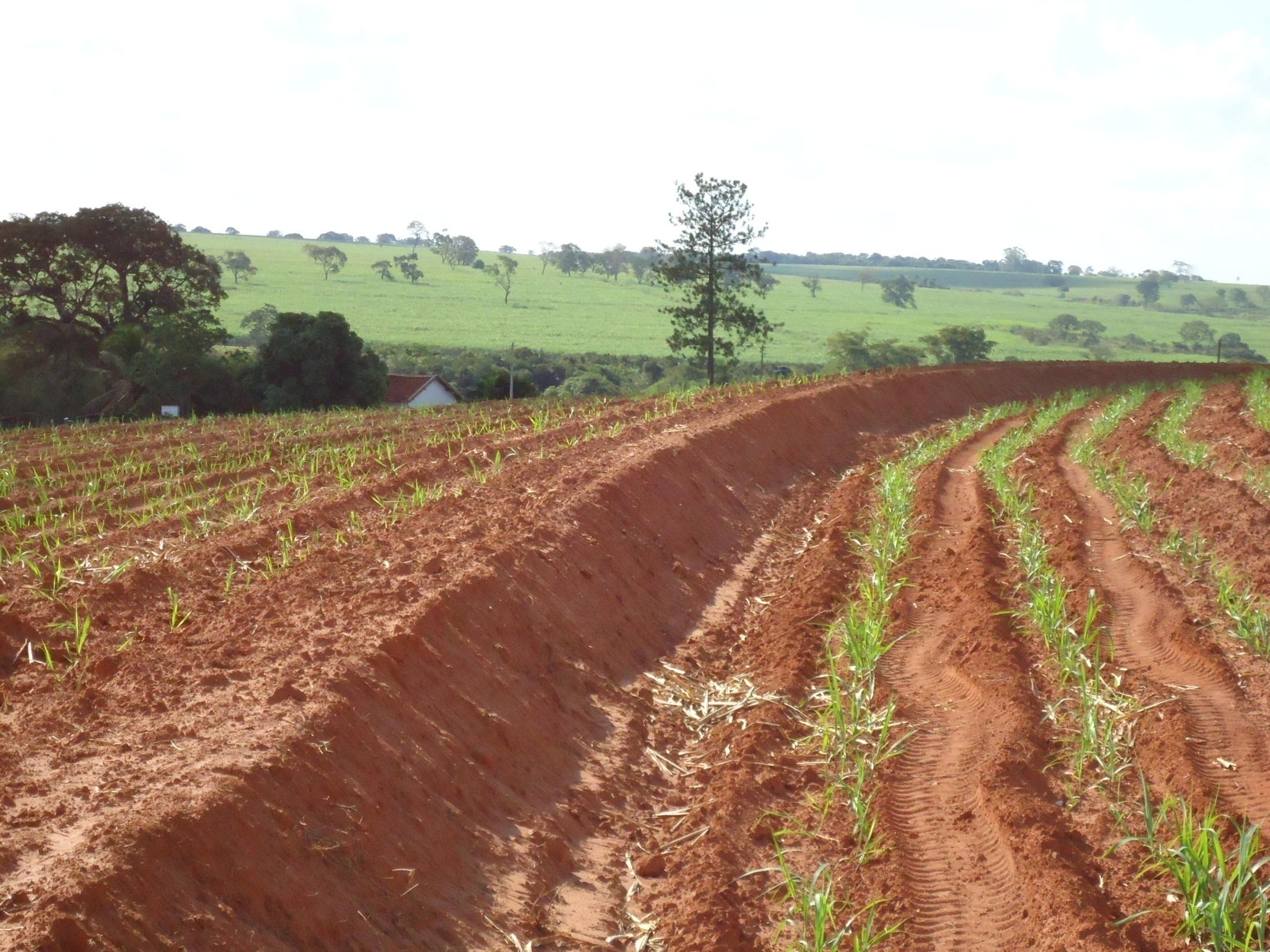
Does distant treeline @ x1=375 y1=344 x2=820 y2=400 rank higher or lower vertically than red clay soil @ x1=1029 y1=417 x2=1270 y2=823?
lower

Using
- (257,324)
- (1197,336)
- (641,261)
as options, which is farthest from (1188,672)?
(641,261)

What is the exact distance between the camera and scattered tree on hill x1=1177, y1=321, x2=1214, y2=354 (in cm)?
7769

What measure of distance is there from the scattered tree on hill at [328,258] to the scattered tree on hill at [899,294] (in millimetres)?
46912

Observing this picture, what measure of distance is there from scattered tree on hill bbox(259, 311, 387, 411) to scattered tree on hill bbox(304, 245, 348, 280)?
69.7m

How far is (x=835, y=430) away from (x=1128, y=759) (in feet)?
47.1

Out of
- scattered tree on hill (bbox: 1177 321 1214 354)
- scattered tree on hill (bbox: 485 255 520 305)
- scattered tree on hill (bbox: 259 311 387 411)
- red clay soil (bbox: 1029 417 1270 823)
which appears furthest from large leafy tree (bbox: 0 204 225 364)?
scattered tree on hill (bbox: 1177 321 1214 354)

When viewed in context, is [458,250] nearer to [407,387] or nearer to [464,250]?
[464,250]

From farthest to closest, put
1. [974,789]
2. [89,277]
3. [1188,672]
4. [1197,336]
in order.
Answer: [1197,336] < [89,277] < [1188,672] < [974,789]

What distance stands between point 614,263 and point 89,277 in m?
87.8

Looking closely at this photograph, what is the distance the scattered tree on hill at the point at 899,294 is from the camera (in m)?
101

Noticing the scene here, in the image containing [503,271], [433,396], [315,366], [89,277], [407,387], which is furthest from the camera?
[503,271]

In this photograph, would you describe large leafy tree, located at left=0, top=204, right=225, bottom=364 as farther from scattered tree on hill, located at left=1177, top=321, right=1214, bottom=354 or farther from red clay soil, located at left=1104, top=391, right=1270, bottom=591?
scattered tree on hill, located at left=1177, top=321, right=1214, bottom=354

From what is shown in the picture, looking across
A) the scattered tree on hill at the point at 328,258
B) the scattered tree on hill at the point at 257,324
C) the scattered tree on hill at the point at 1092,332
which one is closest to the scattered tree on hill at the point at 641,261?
the scattered tree on hill at the point at 328,258

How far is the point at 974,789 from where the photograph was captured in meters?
5.99
